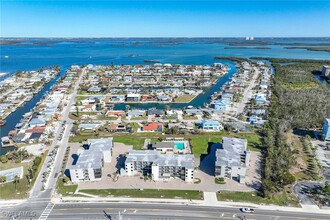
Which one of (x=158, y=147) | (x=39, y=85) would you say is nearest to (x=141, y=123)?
(x=158, y=147)

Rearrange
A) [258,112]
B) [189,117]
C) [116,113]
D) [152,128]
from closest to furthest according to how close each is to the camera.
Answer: [152,128] → [189,117] → [258,112] → [116,113]

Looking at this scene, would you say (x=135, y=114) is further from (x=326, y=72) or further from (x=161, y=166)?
(x=326, y=72)

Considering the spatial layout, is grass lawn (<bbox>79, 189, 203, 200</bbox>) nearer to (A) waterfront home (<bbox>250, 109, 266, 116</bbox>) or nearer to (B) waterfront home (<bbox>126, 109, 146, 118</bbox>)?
(B) waterfront home (<bbox>126, 109, 146, 118</bbox>)

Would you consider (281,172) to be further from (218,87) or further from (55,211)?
(218,87)

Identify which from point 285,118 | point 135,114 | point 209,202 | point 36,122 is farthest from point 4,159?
point 285,118

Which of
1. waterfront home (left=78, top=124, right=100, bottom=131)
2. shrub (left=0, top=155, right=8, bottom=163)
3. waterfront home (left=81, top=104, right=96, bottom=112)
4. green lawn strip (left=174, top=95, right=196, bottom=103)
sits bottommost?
shrub (left=0, top=155, right=8, bottom=163)

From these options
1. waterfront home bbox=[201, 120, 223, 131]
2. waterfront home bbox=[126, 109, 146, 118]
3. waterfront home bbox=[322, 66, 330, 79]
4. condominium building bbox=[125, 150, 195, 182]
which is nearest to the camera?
condominium building bbox=[125, 150, 195, 182]

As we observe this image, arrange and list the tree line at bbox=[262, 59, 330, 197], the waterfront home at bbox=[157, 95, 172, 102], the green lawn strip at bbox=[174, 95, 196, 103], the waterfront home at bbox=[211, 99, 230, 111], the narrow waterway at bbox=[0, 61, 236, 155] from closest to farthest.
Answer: the tree line at bbox=[262, 59, 330, 197] < the narrow waterway at bbox=[0, 61, 236, 155] < the waterfront home at bbox=[211, 99, 230, 111] < the waterfront home at bbox=[157, 95, 172, 102] < the green lawn strip at bbox=[174, 95, 196, 103]

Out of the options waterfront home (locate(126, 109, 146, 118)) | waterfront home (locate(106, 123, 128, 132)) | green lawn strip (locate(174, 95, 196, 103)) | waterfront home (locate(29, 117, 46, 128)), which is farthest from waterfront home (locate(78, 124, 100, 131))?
green lawn strip (locate(174, 95, 196, 103))
